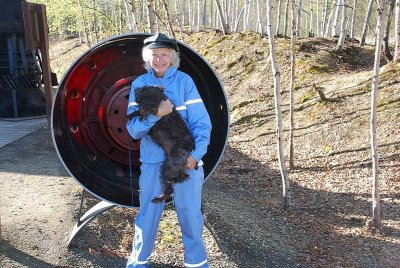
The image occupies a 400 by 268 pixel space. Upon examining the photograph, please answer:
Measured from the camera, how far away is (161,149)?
3.68 metres

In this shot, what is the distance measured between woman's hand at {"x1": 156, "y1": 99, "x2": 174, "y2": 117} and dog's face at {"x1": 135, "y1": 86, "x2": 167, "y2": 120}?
0.03 m

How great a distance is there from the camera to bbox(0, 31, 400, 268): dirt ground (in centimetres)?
478

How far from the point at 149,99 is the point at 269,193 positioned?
18.6 feet

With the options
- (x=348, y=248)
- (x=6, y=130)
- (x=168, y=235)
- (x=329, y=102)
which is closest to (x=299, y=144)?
(x=329, y=102)

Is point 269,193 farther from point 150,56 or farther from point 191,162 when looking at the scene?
point 150,56

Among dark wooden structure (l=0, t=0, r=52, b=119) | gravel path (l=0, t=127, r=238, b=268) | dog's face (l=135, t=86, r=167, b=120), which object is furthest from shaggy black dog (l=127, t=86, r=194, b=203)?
dark wooden structure (l=0, t=0, r=52, b=119)

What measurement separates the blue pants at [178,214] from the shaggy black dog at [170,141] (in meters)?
0.09

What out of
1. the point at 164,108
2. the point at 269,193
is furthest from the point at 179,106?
the point at 269,193

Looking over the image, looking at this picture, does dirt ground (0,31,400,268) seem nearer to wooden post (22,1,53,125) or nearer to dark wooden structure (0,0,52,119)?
wooden post (22,1,53,125)

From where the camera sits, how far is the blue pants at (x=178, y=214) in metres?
3.73

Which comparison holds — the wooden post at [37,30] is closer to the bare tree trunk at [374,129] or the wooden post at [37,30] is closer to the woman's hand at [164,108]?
the woman's hand at [164,108]

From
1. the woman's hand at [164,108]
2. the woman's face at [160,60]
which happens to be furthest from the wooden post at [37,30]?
the woman's hand at [164,108]

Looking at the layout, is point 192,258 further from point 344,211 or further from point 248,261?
point 344,211

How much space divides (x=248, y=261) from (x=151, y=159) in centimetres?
183
